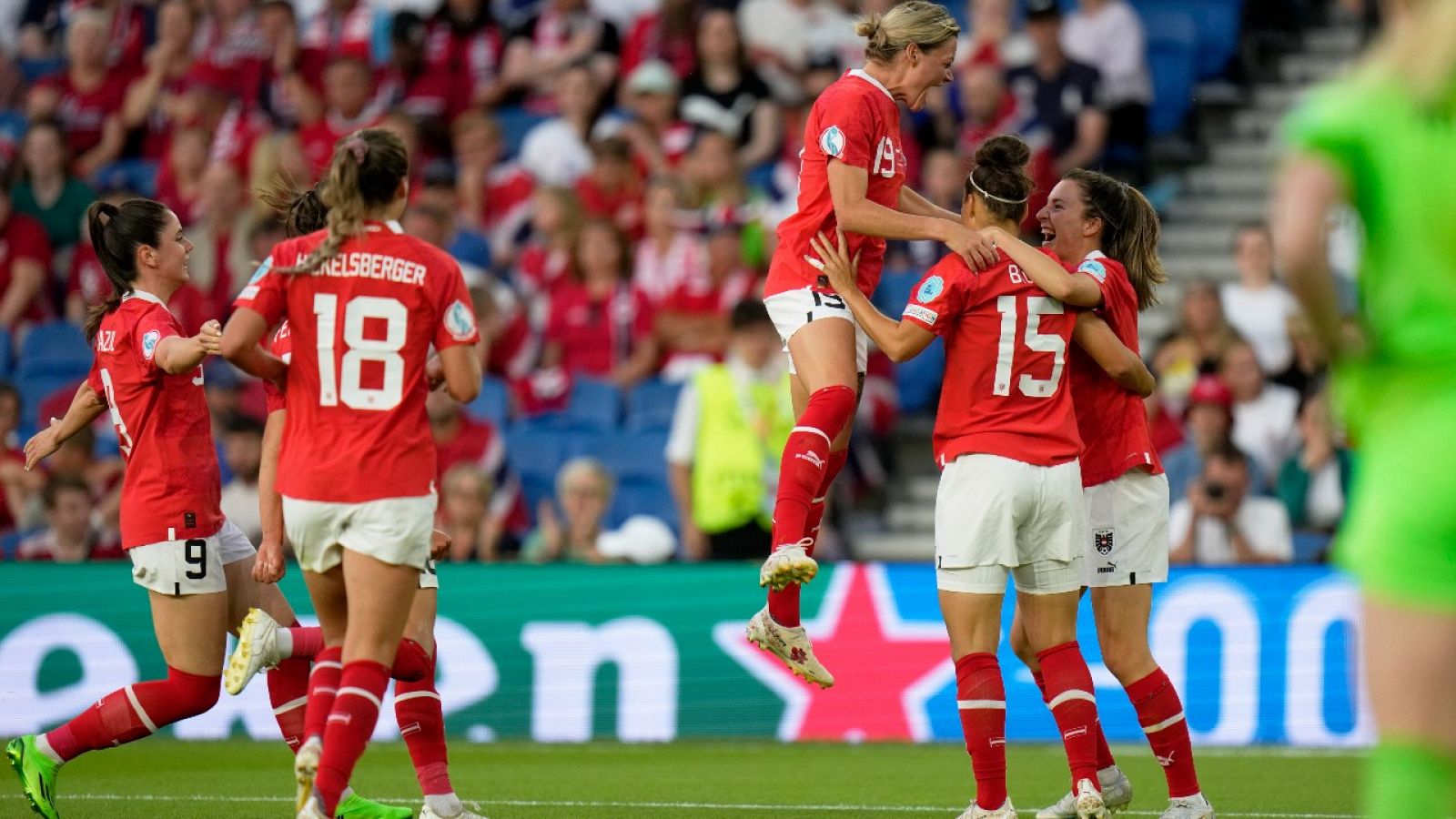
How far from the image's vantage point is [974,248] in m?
6.33

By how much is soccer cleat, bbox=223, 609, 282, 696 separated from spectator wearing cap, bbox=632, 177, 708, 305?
7.40m

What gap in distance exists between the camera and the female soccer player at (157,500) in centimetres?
659

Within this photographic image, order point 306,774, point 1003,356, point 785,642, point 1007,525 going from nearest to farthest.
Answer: point 306,774 < point 1007,525 < point 1003,356 < point 785,642

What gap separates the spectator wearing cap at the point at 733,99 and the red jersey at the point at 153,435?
8.01 metres

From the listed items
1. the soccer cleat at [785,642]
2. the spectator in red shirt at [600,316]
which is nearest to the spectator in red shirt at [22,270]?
the spectator in red shirt at [600,316]

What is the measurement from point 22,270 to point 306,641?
9402 mm

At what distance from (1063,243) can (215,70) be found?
11.6 metres

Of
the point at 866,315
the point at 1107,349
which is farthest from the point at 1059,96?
the point at 866,315

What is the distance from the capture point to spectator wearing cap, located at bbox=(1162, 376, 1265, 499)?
36.7 ft

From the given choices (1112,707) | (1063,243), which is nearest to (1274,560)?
(1112,707)

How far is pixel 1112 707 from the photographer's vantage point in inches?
410

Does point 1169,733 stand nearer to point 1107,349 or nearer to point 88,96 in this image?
point 1107,349

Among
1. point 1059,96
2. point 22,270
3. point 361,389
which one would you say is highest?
point 1059,96

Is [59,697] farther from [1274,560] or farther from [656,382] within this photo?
[1274,560]
